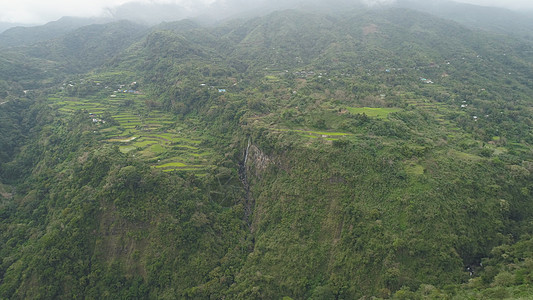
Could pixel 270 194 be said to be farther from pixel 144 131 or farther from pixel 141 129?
pixel 141 129

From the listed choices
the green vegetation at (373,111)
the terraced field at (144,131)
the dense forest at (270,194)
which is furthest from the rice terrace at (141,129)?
the green vegetation at (373,111)

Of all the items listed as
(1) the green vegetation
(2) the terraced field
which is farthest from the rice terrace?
(1) the green vegetation

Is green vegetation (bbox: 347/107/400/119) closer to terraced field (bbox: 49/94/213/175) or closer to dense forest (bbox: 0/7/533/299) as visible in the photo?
dense forest (bbox: 0/7/533/299)

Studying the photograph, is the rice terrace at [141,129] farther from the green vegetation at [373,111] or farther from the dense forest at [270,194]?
the green vegetation at [373,111]

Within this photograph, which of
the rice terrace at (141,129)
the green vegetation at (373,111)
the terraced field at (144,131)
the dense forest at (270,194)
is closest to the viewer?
the dense forest at (270,194)

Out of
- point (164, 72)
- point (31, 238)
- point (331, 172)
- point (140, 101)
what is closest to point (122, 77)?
point (164, 72)

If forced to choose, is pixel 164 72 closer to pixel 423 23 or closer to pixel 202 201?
pixel 202 201

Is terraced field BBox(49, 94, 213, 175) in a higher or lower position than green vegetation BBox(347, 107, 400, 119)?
lower
